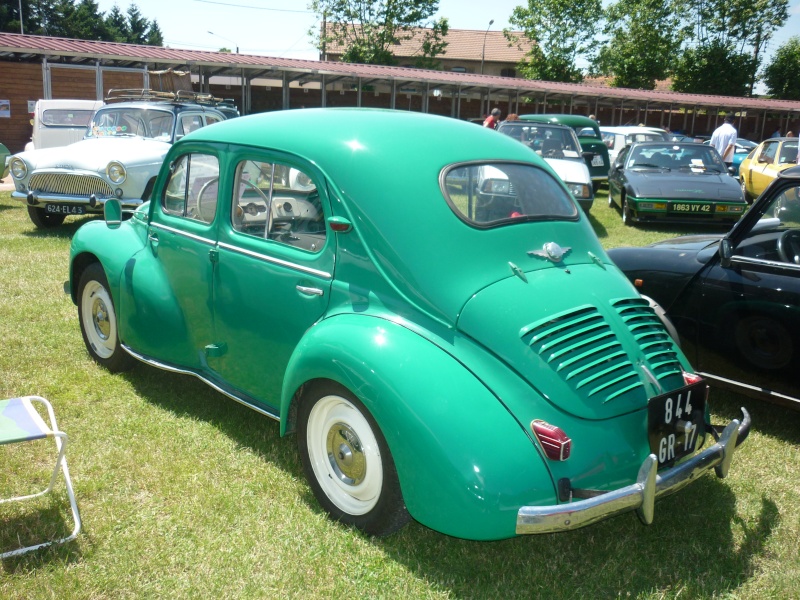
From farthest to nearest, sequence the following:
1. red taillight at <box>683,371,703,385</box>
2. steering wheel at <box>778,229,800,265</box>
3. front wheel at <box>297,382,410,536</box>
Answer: steering wheel at <box>778,229,800,265</box> → red taillight at <box>683,371,703,385</box> → front wheel at <box>297,382,410,536</box>

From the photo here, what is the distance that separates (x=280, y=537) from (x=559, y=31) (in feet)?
160

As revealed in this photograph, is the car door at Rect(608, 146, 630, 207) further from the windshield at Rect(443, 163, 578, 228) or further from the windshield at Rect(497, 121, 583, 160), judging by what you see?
the windshield at Rect(443, 163, 578, 228)

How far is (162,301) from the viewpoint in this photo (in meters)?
4.31

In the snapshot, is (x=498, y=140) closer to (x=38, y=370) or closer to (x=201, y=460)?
(x=201, y=460)

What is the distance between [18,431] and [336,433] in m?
1.33

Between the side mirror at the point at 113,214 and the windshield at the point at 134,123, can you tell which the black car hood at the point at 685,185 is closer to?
the windshield at the point at 134,123

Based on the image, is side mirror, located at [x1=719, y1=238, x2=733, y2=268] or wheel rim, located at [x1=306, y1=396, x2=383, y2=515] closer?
wheel rim, located at [x1=306, y1=396, x2=383, y2=515]

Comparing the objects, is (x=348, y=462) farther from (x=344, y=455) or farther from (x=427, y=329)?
(x=427, y=329)

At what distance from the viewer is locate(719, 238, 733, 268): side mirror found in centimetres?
439

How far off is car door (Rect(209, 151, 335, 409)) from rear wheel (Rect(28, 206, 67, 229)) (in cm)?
769

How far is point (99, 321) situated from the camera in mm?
5125

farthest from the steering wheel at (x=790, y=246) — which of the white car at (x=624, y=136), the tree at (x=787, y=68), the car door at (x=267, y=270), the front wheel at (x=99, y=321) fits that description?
the tree at (x=787, y=68)

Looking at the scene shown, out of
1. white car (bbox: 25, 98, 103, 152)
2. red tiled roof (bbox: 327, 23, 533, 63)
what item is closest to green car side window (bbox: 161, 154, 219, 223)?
white car (bbox: 25, 98, 103, 152)

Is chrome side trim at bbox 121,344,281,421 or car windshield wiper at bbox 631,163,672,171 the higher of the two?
car windshield wiper at bbox 631,163,672,171
